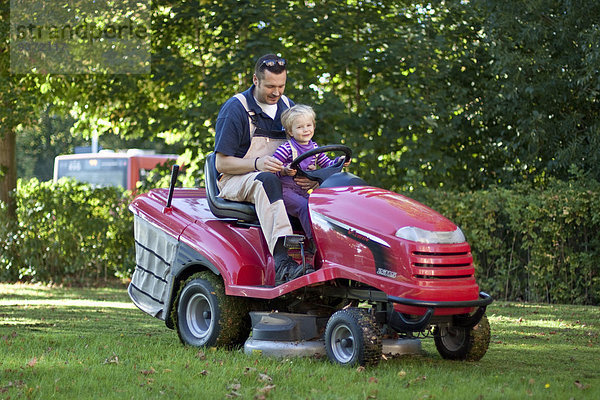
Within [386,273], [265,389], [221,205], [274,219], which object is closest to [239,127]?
[221,205]

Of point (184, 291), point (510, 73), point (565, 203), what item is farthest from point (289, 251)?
point (510, 73)

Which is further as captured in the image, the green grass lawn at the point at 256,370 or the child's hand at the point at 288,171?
the child's hand at the point at 288,171

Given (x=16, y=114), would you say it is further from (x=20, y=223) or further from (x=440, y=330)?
(x=440, y=330)

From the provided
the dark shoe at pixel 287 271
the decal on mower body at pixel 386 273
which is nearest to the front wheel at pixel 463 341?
the decal on mower body at pixel 386 273

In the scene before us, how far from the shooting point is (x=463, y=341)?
637 centimetres

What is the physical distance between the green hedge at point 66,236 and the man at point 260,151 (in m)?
8.70

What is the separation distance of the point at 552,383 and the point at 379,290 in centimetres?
126

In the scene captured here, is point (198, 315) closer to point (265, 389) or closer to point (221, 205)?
point (221, 205)

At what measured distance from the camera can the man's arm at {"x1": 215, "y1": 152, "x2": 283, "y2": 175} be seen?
21.2ft

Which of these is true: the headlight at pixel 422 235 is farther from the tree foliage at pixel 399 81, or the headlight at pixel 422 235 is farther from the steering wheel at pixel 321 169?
the tree foliage at pixel 399 81

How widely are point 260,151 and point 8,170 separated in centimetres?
1023

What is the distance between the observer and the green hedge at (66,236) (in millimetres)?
15234

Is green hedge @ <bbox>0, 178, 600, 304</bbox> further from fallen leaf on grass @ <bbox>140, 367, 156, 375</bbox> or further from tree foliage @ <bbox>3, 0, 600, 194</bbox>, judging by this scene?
fallen leaf on grass @ <bbox>140, 367, 156, 375</bbox>

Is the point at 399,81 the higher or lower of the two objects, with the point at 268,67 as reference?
higher
